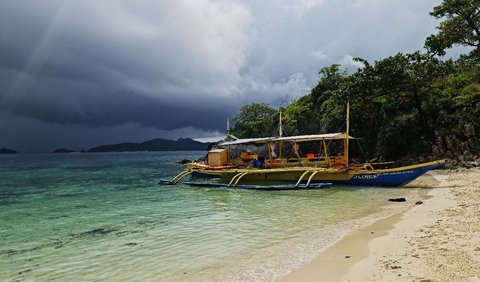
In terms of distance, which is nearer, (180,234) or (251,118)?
(180,234)

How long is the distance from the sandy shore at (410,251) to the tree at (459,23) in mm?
29720

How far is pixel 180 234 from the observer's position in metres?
11.3

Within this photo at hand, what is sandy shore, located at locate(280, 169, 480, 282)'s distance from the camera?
19.9 feet

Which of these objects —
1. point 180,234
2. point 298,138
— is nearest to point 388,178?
point 298,138

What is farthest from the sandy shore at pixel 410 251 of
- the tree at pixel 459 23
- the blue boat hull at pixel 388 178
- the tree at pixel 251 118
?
the tree at pixel 251 118

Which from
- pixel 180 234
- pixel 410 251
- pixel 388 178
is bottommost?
pixel 180 234

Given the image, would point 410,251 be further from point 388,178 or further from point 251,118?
point 251,118

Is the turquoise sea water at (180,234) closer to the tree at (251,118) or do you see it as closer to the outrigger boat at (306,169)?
the outrigger boat at (306,169)

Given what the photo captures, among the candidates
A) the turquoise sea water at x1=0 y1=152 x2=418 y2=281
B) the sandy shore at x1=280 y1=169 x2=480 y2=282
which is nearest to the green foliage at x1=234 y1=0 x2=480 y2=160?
the turquoise sea water at x1=0 y1=152 x2=418 y2=281

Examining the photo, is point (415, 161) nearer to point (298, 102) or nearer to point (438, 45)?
point (438, 45)

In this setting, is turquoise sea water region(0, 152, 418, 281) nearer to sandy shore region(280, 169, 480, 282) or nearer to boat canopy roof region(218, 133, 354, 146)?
sandy shore region(280, 169, 480, 282)

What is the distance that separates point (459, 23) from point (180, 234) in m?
37.6

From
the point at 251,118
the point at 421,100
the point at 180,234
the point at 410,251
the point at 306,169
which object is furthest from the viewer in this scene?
the point at 251,118

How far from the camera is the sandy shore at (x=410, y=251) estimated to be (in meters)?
6.07
